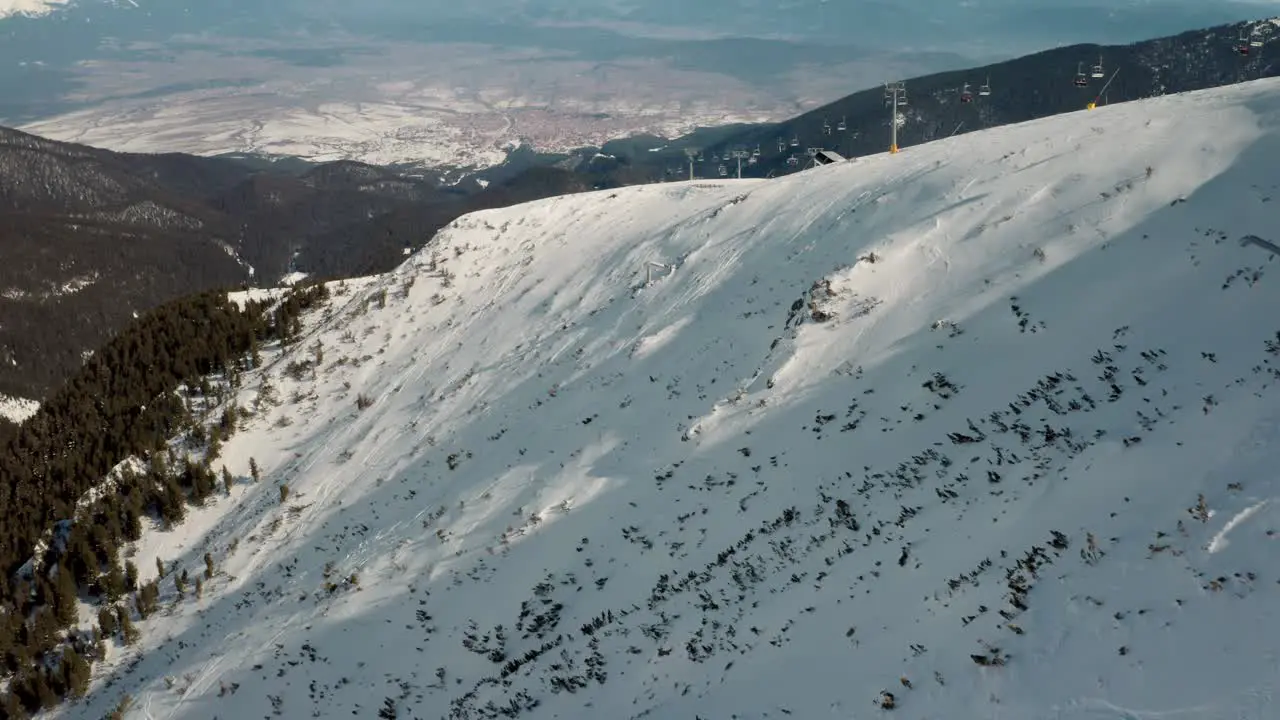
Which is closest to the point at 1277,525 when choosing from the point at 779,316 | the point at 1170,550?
the point at 1170,550

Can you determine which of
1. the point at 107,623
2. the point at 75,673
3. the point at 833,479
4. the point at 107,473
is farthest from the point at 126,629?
the point at 833,479

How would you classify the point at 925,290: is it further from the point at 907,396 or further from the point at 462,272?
the point at 462,272

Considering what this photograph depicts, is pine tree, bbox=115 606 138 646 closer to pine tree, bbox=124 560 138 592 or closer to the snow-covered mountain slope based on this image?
the snow-covered mountain slope

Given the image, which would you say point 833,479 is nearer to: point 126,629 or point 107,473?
point 126,629

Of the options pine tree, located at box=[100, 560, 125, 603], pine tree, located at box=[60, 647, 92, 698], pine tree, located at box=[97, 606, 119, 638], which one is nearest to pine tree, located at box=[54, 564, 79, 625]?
pine tree, located at box=[100, 560, 125, 603]

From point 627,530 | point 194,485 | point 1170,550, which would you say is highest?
point 1170,550

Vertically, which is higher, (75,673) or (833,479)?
(833,479)
